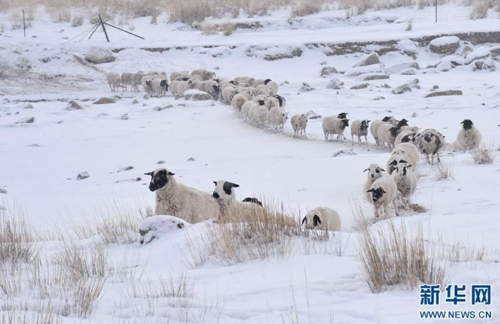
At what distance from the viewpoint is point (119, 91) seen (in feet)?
96.5

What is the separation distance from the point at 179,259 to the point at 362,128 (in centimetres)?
1174

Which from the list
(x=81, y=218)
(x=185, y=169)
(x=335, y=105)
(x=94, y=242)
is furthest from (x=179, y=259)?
(x=335, y=105)

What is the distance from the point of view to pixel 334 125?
1739 centimetres

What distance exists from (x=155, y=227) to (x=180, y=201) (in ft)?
7.52

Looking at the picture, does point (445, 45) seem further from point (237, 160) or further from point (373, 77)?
point (237, 160)

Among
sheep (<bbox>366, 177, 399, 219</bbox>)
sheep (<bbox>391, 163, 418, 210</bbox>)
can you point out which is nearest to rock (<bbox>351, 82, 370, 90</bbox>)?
sheep (<bbox>391, 163, 418, 210</bbox>)

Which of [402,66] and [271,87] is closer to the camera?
[271,87]

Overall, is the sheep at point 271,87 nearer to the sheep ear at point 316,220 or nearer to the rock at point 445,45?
the rock at point 445,45

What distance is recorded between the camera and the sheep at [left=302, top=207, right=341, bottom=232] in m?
8.01

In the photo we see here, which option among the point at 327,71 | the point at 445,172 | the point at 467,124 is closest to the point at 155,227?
the point at 445,172

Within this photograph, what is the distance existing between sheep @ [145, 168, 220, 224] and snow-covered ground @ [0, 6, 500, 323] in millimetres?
1060

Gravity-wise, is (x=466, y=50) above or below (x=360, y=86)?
above

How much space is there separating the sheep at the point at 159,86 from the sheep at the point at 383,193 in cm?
1916

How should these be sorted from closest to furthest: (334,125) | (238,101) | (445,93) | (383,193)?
(383,193) → (334,125) → (238,101) → (445,93)
